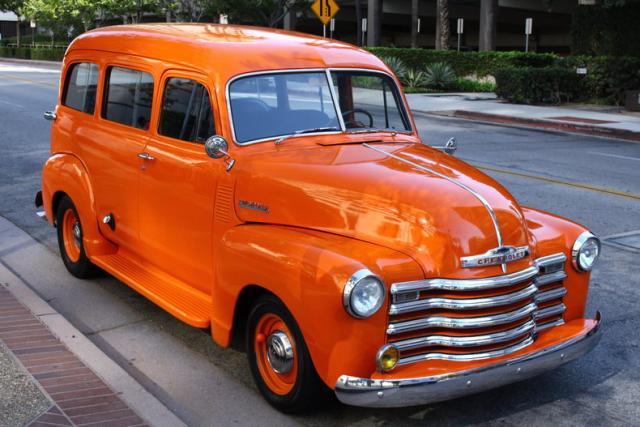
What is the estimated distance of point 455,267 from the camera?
4145mm

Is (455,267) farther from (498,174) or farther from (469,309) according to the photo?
(498,174)

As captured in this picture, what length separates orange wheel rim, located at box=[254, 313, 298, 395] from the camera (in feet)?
14.4

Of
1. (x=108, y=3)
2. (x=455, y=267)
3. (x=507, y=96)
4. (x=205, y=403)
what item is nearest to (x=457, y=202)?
(x=455, y=267)

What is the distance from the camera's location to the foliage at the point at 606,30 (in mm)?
29406

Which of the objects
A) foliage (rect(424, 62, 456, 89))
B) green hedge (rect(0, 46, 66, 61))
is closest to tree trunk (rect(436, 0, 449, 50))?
foliage (rect(424, 62, 456, 89))

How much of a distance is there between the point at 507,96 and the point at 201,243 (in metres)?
22.7

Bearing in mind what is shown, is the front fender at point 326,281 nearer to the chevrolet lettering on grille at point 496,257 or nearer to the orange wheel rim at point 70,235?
the chevrolet lettering on grille at point 496,257

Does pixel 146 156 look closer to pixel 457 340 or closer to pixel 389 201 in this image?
pixel 389 201

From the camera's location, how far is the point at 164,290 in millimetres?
5562

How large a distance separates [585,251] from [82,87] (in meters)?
4.35

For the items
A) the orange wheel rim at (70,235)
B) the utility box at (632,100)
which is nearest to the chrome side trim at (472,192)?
the orange wheel rim at (70,235)

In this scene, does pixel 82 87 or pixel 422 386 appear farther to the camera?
pixel 82 87

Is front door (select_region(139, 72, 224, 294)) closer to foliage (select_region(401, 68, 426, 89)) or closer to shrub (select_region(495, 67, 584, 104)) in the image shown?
shrub (select_region(495, 67, 584, 104))

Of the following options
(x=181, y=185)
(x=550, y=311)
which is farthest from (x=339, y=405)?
(x=181, y=185)
